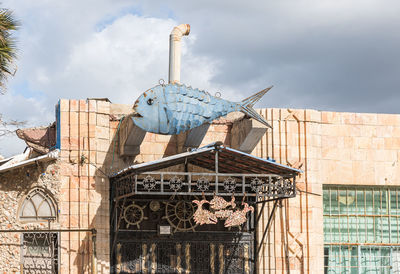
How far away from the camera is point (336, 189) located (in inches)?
970

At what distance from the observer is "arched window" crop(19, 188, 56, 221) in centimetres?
2230

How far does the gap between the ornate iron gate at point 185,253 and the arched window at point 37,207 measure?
2344 mm

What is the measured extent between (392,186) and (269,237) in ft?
16.2

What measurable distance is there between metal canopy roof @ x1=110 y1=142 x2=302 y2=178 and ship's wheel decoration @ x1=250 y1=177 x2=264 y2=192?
380 millimetres

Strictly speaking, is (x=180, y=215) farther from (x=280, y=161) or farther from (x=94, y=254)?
(x=280, y=161)

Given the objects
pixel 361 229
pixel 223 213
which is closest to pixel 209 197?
pixel 223 213

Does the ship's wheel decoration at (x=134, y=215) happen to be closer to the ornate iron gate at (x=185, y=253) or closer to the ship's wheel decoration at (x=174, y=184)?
the ornate iron gate at (x=185, y=253)

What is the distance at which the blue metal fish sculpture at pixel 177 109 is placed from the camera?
68.2ft

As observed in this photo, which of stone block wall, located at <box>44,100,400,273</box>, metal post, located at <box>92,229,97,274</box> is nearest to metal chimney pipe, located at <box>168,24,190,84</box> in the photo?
stone block wall, located at <box>44,100,400,273</box>

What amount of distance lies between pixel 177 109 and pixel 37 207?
17.6ft

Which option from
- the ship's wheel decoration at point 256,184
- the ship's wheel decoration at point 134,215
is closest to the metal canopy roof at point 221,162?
the ship's wheel decoration at point 256,184

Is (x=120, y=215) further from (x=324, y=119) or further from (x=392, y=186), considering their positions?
(x=392, y=186)

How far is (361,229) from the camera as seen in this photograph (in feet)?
81.3

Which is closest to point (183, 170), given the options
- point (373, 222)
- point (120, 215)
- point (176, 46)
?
point (120, 215)
